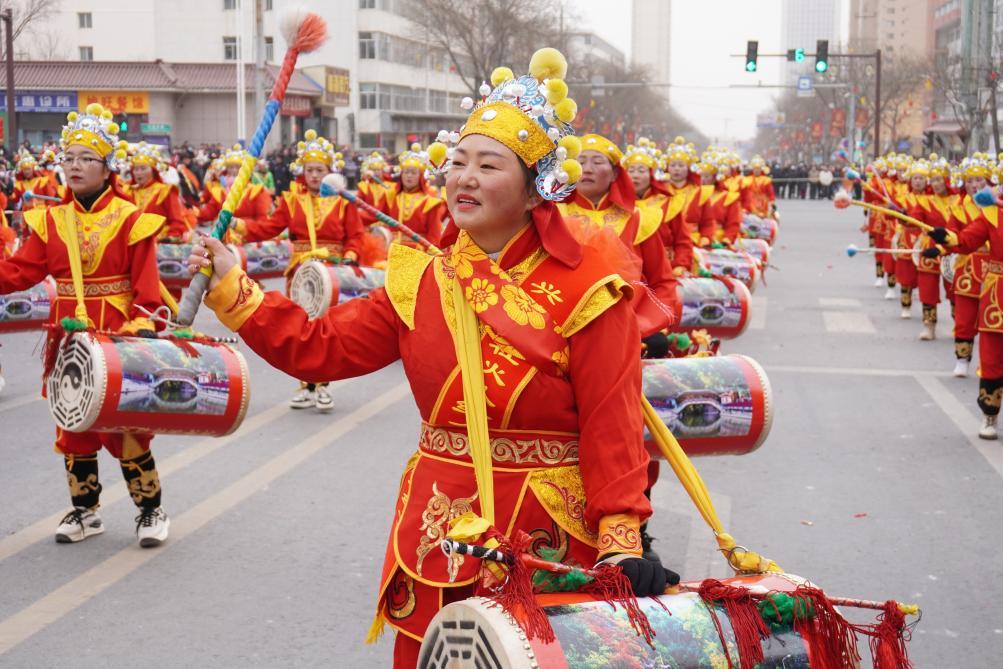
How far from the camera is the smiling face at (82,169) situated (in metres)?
6.59

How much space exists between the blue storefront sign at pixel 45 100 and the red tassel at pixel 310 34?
170ft

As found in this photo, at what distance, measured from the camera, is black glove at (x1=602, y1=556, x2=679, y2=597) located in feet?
9.43

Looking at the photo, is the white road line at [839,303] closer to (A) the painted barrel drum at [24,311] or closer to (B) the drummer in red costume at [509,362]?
(A) the painted barrel drum at [24,311]

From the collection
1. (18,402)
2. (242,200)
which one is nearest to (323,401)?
(18,402)

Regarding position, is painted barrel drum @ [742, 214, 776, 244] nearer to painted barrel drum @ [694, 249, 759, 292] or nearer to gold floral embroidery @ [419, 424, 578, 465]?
painted barrel drum @ [694, 249, 759, 292]

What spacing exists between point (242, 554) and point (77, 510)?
896 mm

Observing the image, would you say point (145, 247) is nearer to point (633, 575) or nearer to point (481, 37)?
point (633, 575)

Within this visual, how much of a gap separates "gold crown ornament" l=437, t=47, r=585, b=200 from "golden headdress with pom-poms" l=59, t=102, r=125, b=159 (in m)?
3.79

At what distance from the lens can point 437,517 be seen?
10.5ft

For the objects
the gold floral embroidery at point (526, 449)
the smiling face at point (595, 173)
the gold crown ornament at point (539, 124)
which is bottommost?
the gold floral embroidery at point (526, 449)

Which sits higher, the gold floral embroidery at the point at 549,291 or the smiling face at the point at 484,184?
the smiling face at the point at 484,184

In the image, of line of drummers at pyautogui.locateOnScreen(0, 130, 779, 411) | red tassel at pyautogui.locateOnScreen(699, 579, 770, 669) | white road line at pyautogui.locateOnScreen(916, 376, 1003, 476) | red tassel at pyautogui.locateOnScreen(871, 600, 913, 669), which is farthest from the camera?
white road line at pyautogui.locateOnScreen(916, 376, 1003, 476)

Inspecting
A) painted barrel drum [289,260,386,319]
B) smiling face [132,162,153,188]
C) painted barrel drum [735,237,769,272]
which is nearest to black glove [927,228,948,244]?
painted barrel drum [289,260,386,319]

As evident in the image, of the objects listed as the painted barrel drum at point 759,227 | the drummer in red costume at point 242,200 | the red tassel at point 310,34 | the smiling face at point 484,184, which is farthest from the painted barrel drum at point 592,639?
the painted barrel drum at point 759,227
